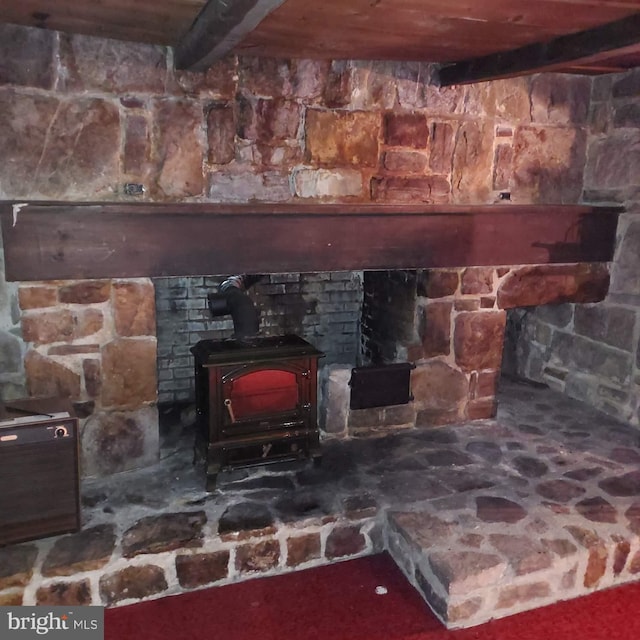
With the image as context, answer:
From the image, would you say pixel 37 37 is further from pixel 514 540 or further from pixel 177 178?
pixel 514 540

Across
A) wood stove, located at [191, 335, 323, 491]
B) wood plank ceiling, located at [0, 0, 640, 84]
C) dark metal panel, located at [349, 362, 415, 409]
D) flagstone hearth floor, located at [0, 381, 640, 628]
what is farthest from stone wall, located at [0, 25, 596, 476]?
dark metal panel, located at [349, 362, 415, 409]

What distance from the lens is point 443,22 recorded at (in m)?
2.11

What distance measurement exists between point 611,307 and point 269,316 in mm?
1970

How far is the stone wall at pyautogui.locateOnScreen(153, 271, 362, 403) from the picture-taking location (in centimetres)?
335

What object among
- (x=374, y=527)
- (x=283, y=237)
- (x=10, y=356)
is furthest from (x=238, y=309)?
(x=374, y=527)

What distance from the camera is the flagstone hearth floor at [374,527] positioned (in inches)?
86.5

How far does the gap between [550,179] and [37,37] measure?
8.32ft

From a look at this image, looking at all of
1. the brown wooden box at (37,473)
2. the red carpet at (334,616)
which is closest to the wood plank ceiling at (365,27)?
the brown wooden box at (37,473)

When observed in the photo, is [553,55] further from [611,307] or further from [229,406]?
[229,406]

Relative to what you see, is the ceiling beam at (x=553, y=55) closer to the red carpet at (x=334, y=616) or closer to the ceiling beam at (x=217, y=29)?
the ceiling beam at (x=217, y=29)

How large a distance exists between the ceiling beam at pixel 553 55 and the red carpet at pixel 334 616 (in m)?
2.04

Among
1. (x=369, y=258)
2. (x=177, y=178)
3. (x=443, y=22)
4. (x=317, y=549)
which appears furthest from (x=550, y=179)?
(x=317, y=549)

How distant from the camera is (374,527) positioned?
2543mm

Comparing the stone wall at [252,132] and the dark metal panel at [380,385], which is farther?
the dark metal panel at [380,385]
